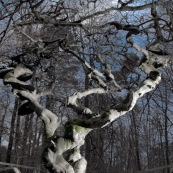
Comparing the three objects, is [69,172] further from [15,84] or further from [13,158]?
[13,158]

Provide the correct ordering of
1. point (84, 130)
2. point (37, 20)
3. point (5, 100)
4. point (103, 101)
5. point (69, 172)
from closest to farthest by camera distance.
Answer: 1. point (69, 172)
2. point (84, 130)
3. point (37, 20)
4. point (103, 101)
5. point (5, 100)

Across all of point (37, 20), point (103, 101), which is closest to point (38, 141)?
point (103, 101)

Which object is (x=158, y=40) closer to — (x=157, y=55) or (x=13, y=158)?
(x=157, y=55)

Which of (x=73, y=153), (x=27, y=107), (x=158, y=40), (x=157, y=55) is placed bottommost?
(x=73, y=153)

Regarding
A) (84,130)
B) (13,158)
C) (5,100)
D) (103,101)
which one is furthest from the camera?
(5,100)

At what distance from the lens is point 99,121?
321 centimetres

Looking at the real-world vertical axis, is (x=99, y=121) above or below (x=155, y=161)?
below

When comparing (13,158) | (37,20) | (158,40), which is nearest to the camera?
(37,20)

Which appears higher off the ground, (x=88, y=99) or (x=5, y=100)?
(x=5, y=100)

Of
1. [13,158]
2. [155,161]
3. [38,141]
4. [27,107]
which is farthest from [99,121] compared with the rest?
[155,161]

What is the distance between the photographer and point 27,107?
3.78 metres

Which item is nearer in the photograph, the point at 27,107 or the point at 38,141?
the point at 27,107

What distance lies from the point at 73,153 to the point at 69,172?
16.8 inches

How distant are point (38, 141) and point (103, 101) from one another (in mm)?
13366
